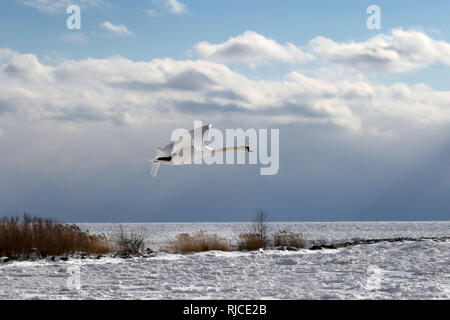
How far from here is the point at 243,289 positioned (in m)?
8.73

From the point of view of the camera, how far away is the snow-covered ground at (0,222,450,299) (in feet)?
27.5

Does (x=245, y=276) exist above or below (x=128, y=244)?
below

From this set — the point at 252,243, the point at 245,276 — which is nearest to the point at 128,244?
the point at 252,243

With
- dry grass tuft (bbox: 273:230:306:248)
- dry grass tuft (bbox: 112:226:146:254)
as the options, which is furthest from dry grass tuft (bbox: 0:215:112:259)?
dry grass tuft (bbox: 273:230:306:248)

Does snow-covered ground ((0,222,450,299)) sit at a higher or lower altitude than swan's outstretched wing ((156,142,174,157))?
lower

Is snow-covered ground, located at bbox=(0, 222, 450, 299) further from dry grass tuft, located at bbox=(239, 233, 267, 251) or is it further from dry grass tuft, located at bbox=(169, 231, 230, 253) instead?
dry grass tuft, located at bbox=(239, 233, 267, 251)

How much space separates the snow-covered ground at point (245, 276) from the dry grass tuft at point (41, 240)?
3.24 ft

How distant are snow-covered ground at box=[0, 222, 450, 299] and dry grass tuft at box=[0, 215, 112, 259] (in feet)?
3.24

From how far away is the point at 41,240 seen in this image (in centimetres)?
1391

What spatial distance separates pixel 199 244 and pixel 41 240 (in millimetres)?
3621

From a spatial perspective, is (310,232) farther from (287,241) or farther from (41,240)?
(41,240)
